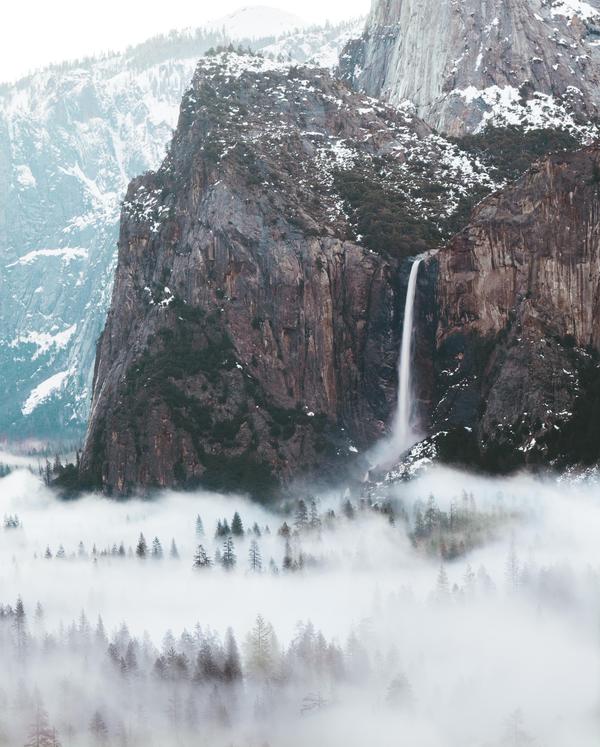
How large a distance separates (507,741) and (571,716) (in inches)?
298

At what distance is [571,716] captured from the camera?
19950cm

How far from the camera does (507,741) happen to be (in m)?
198
